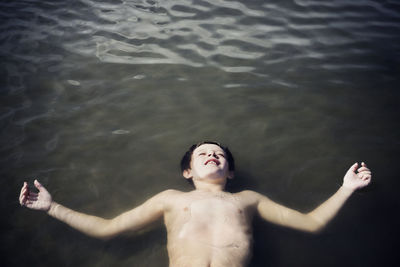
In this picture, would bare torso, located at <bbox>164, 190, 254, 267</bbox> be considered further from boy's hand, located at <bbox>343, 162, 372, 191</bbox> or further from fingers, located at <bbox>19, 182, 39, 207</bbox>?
fingers, located at <bbox>19, 182, 39, 207</bbox>

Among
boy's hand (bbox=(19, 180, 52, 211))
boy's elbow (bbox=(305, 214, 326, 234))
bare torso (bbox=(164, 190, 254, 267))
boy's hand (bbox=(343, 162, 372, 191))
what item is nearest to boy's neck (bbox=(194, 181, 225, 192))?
bare torso (bbox=(164, 190, 254, 267))

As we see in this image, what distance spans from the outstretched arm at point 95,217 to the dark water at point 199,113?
15cm

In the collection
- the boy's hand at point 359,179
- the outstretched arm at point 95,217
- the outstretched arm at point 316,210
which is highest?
the boy's hand at point 359,179

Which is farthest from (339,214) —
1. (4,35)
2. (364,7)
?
(4,35)

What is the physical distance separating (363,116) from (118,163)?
154 inches

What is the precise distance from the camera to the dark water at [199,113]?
3.47 meters

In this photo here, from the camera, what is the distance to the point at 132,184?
406 centimetres

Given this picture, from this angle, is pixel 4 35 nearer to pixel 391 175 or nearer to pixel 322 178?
pixel 322 178

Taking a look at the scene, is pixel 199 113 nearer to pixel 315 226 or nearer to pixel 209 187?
pixel 209 187

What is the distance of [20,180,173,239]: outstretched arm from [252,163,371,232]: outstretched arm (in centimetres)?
129

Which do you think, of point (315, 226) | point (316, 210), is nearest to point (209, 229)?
point (315, 226)

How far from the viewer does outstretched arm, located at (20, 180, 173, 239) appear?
343 cm

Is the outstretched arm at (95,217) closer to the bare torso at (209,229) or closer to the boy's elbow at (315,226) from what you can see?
the bare torso at (209,229)

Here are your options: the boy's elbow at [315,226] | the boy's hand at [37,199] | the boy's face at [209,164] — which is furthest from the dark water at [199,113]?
the boy's face at [209,164]
